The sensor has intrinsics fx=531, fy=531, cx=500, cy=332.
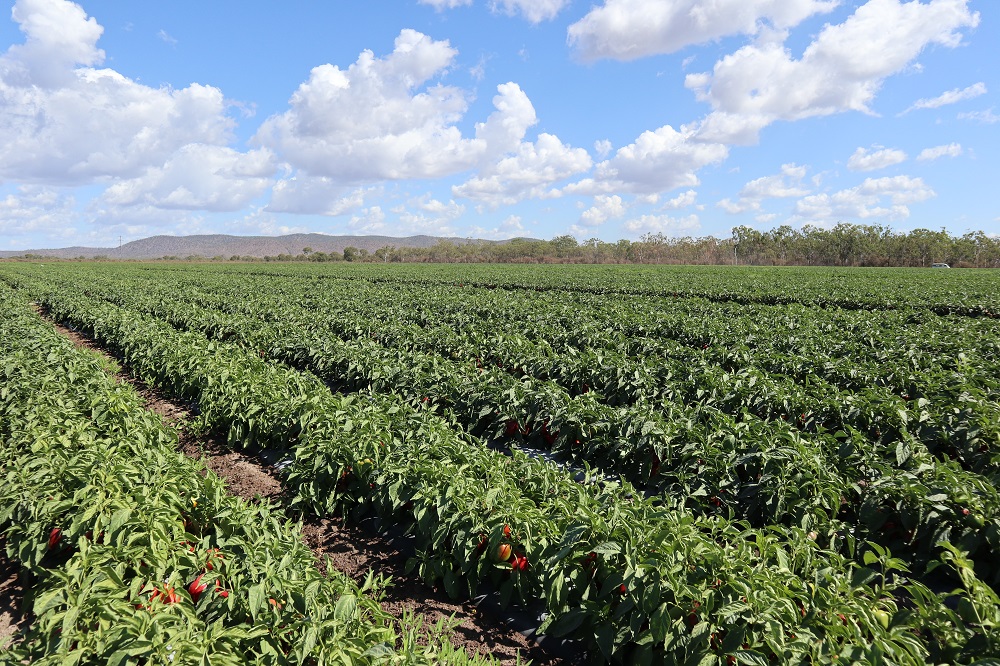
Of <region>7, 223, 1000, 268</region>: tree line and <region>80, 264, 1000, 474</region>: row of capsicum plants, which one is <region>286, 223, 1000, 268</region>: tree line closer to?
<region>7, 223, 1000, 268</region>: tree line

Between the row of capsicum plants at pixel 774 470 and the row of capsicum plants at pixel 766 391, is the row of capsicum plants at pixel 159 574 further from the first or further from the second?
the row of capsicum plants at pixel 766 391

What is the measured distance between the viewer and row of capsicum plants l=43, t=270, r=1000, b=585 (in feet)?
13.1

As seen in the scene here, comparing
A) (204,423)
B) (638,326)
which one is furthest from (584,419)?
(638,326)

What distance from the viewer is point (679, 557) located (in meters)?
2.86

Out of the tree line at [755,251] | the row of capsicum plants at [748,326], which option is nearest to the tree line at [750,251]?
the tree line at [755,251]

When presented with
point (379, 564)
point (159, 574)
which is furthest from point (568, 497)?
point (159, 574)

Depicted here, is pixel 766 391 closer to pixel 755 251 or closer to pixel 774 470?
pixel 774 470

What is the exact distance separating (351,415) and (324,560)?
1565 mm

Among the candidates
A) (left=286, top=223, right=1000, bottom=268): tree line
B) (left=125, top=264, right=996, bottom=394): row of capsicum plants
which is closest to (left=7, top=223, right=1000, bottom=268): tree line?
(left=286, top=223, right=1000, bottom=268): tree line

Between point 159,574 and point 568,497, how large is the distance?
260 cm

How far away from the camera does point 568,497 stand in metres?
3.89

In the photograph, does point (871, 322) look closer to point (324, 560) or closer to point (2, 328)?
point (324, 560)

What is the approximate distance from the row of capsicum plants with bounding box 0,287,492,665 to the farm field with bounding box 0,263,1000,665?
2 cm

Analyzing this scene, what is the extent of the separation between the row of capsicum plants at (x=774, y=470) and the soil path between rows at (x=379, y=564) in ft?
6.69
